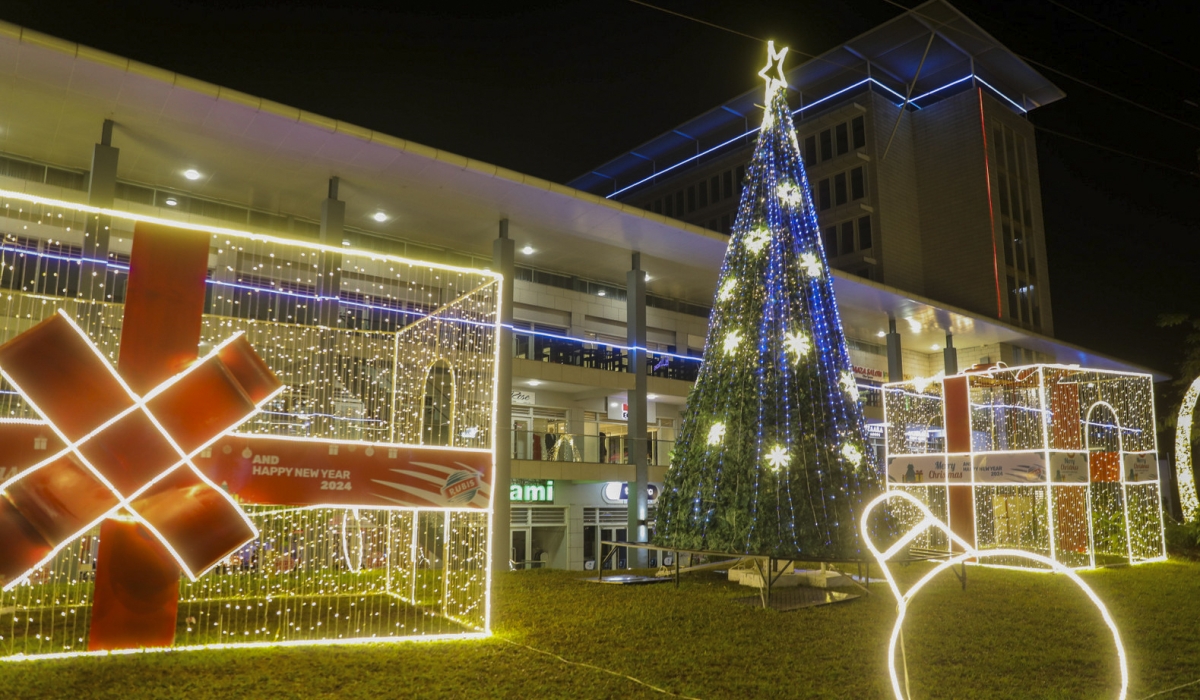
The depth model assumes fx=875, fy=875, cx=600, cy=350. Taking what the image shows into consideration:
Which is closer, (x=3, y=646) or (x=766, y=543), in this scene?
(x=3, y=646)

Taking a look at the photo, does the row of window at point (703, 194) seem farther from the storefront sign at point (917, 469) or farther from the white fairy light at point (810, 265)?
the white fairy light at point (810, 265)

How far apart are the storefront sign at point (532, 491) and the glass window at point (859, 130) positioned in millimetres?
22465

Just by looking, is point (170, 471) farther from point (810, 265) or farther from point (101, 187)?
point (101, 187)

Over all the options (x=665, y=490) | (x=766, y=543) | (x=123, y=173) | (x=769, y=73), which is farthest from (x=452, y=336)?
(x=123, y=173)

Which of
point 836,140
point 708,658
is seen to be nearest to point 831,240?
point 836,140

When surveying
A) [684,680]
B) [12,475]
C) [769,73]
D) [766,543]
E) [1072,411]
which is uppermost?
[769,73]

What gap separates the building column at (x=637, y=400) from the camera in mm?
22875

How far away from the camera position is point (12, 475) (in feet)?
20.2

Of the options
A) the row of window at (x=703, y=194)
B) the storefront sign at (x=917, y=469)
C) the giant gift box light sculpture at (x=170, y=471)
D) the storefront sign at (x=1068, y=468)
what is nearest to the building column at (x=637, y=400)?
the storefront sign at (x=917, y=469)

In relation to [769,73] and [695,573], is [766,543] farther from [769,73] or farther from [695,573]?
[769,73]

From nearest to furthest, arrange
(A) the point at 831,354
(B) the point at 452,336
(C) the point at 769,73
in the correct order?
(B) the point at 452,336 → (A) the point at 831,354 → (C) the point at 769,73

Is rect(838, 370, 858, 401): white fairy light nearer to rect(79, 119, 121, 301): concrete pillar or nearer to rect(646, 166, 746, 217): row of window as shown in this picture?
rect(79, 119, 121, 301): concrete pillar

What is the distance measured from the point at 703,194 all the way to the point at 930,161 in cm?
1098

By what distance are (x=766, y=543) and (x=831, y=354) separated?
2.47 m
